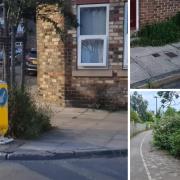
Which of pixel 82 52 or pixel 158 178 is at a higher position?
pixel 82 52

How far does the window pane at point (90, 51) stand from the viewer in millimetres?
11508

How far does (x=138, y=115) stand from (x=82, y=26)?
374 inches

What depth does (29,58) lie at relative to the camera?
2370cm

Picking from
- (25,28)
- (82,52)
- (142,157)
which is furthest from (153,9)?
(82,52)

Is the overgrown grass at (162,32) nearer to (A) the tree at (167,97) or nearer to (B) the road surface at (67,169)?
(A) the tree at (167,97)

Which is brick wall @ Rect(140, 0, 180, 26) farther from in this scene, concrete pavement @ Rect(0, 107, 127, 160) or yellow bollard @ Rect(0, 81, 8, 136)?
yellow bollard @ Rect(0, 81, 8, 136)

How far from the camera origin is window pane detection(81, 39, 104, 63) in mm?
11508

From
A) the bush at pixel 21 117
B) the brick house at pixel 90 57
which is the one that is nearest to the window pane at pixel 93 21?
the brick house at pixel 90 57

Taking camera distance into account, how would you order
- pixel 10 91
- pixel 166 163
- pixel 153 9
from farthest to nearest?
pixel 10 91 < pixel 166 163 < pixel 153 9

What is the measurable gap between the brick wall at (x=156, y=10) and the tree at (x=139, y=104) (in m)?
0.40

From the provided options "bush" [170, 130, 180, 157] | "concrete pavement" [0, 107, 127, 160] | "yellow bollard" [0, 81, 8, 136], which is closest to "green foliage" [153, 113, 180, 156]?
"bush" [170, 130, 180, 157]

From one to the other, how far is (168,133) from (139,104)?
0.22 m

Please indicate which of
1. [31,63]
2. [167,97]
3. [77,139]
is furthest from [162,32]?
[31,63]

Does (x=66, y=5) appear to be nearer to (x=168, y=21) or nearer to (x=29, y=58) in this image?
(x=168, y=21)
